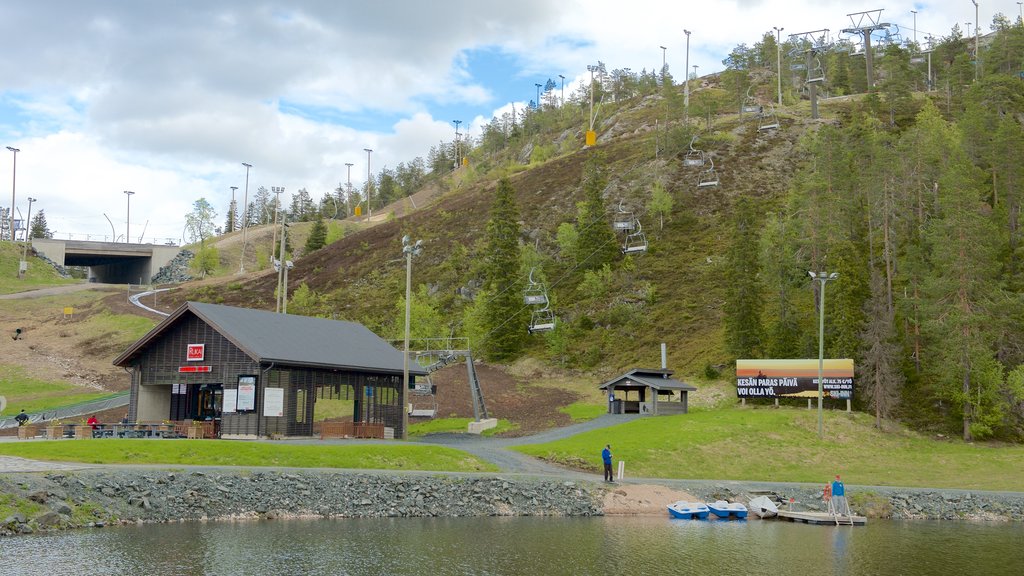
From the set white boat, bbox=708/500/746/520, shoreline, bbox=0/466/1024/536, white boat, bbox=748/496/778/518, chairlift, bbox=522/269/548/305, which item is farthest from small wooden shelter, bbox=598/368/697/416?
white boat, bbox=708/500/746/520

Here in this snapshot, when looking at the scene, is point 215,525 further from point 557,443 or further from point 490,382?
point 490,382

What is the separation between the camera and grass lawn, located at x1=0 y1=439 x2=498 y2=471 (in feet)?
118

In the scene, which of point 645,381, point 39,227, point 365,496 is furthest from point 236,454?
point 39,227

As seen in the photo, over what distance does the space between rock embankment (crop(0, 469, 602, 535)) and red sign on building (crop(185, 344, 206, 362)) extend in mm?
15431

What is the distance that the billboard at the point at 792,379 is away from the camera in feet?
193

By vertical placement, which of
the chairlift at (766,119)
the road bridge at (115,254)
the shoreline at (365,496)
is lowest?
the shoreline at (365,496)

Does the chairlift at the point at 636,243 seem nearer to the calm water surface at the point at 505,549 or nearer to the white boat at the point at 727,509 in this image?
the white boat at the point at 727,509

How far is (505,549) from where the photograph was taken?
86.1ft

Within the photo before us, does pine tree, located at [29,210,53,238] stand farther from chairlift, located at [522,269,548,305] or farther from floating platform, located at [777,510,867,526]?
floating platform, located at [777,510,867,526]

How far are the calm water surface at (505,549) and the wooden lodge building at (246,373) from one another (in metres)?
15.9

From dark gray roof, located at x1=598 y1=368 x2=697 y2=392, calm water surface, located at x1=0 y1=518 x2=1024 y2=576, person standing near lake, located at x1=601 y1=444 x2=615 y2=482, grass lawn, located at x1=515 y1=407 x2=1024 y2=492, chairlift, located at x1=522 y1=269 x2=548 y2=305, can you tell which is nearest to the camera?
calm water surface, located at x1=0 y1=518 x2=1024 y2=576

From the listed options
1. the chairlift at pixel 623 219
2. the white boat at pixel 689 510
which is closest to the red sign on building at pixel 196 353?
the white boat at pixel 689 510

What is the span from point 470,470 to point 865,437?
2846 cm

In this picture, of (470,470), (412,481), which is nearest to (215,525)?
(412,481)
